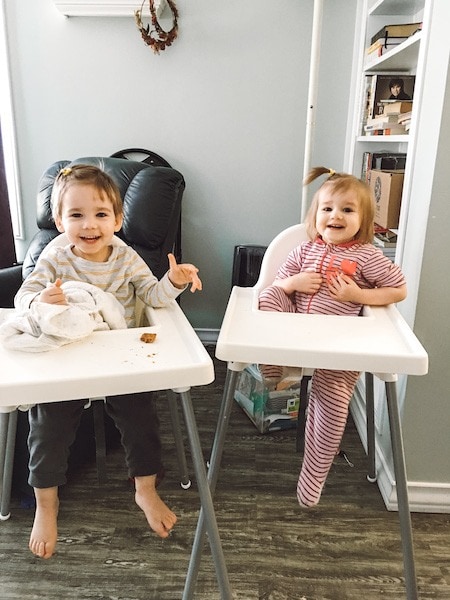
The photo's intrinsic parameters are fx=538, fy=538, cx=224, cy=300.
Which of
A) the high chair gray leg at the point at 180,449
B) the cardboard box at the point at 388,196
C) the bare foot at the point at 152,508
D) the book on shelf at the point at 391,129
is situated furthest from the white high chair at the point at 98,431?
the book on shelf at the point at 391,129

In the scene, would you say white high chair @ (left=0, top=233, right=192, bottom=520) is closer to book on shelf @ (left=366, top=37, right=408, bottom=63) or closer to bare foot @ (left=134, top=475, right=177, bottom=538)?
bare foot @ (left=134, top=475, right=177, bottom=538)

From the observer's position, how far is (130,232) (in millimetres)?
2006

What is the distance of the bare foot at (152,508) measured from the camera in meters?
1.38

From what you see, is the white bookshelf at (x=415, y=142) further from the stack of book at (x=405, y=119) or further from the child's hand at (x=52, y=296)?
the child's hand at (x=52, y=296)

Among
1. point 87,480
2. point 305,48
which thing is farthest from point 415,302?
point 305,48

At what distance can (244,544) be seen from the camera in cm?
152

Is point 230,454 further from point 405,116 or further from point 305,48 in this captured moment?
point 305,48

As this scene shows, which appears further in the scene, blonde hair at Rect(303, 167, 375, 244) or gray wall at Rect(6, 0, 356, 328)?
gray wall at Rect(6, 0, 356, 328)

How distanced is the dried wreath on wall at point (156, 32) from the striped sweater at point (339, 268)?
4.87 feet

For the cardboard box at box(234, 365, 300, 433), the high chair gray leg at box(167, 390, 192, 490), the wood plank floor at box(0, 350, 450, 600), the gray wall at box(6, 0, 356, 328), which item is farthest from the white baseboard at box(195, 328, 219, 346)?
the high chair gray leg at box(167, 390, 192, 490)

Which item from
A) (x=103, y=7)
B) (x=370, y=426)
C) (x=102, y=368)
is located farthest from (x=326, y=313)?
(x=103, y=7)

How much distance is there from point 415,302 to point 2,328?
42.6 inches

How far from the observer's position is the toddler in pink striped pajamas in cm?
137

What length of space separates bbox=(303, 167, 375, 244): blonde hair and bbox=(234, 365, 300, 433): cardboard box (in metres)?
0.76
